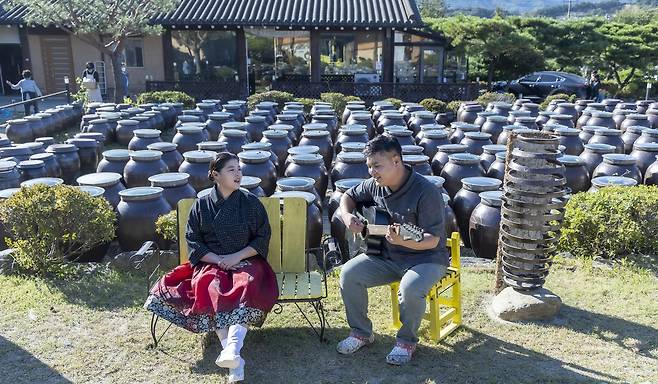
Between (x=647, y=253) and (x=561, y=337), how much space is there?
211cm

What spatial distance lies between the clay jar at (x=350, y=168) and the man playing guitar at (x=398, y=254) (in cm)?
356

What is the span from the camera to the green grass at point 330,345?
3.81 meters

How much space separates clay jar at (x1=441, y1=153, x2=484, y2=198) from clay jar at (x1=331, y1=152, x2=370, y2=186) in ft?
3.76

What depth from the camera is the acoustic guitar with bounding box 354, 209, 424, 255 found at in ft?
12.4

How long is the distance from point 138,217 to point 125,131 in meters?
6.67

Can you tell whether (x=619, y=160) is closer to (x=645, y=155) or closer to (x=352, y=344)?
(x=645, y=155)

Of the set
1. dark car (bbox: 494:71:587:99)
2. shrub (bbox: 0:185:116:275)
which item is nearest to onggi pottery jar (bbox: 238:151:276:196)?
shrub (bbox: 0:185:116:275)

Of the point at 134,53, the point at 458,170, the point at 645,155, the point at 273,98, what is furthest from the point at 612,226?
the point at 134,53

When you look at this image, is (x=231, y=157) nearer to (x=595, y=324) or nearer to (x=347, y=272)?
(x=347, y=272)

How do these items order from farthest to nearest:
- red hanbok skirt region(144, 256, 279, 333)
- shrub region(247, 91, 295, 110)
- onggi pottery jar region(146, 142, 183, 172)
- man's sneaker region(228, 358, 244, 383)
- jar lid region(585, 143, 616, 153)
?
shrub region(247, 91, 295, 110) < jar lid region(585, 143, 616, 153) < onggi pottery jar region(146, 142, 183, 172) < red hanbok skirt region(144, 256, 279, 333) < man's sneaker region(228, 358, 244, 383)

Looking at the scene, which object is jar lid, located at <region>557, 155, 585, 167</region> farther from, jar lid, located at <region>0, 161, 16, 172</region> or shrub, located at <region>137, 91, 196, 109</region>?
shrub, located at <region>137, 91, 196, 109</region>

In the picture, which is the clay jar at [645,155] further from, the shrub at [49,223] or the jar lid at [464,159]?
the shrub at [49,223]

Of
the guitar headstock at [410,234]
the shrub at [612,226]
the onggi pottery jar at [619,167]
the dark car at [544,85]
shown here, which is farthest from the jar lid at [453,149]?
the dark car at [544,85]

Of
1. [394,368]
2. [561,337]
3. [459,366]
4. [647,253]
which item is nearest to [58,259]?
[394,368]
